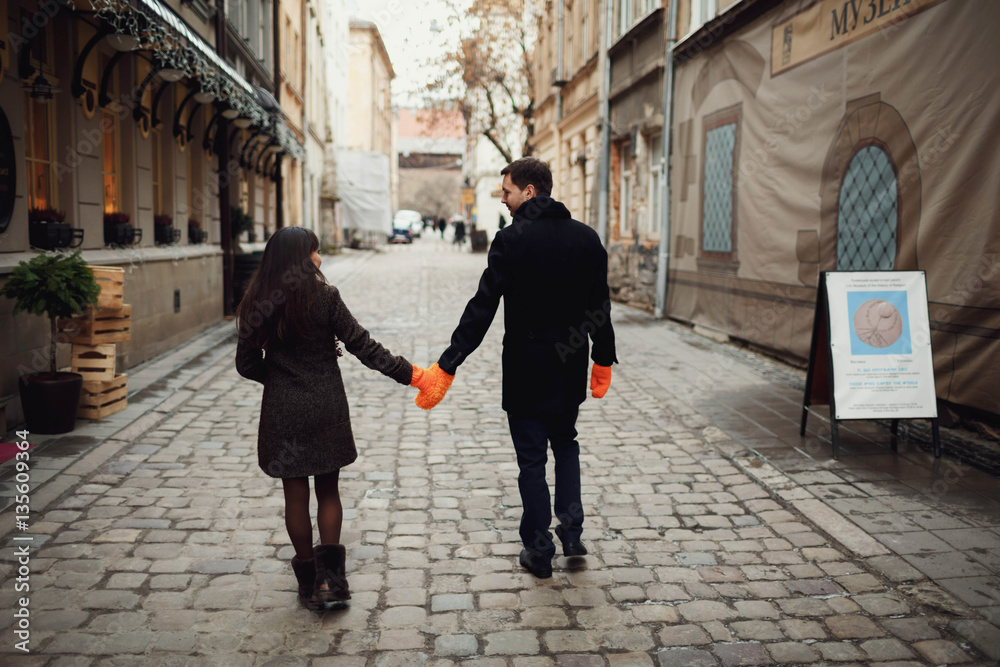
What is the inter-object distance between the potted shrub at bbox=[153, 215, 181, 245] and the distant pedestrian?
754 centimetres

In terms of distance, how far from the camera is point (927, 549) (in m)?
4.11

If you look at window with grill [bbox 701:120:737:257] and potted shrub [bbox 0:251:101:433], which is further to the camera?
window with grill [bbox 701:120:737:257]

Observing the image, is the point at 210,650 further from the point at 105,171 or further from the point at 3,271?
→ the point at 105,171

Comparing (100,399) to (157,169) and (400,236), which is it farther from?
(400,236)

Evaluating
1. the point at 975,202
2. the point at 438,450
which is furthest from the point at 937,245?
the point at 438,450

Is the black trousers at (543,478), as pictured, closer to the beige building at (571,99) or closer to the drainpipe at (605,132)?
the drainpipe at (605,132)

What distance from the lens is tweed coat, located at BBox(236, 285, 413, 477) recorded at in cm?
338

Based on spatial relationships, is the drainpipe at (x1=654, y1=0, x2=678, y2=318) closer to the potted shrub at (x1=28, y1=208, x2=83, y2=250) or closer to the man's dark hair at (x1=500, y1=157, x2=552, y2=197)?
the potted shrub at (x1=28, y1=208, x2=83, y2=250)

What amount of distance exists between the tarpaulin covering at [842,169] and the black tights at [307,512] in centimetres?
448

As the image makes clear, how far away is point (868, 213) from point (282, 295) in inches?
232

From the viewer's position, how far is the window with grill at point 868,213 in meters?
7.11

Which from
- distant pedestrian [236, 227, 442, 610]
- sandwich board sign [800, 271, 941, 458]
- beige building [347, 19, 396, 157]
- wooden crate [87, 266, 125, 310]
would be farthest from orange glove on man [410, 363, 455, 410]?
beige building [347, 19, 396, 157]

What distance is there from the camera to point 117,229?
857 centimetres

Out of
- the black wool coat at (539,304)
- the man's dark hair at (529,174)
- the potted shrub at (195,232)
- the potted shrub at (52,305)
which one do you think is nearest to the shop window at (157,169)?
the potted shrub at (195,232)
